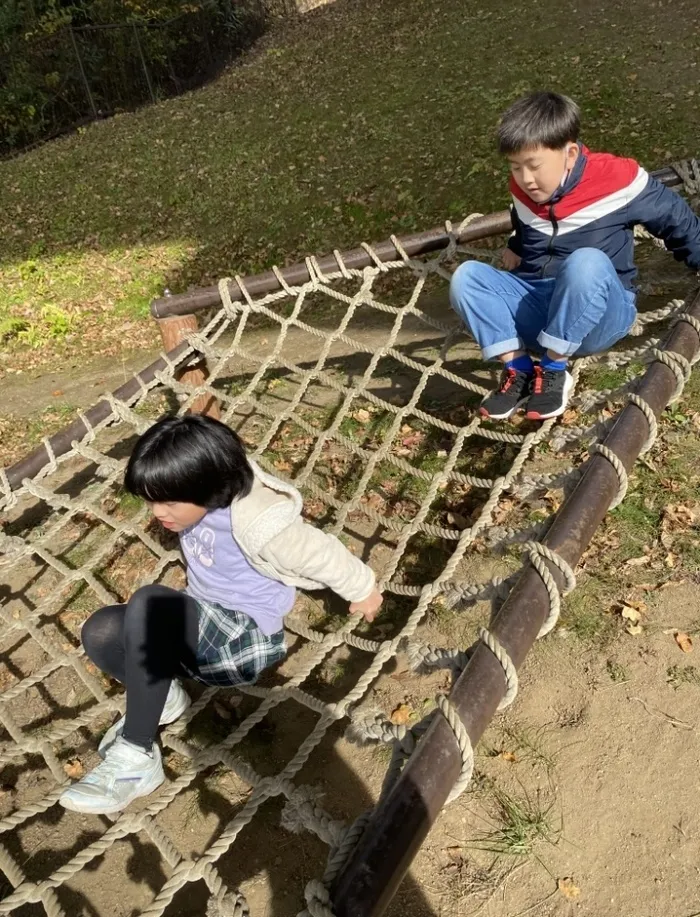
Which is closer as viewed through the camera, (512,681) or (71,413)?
(512,681)

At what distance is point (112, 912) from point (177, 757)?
0.49 metres

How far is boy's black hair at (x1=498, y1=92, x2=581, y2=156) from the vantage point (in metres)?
2.38

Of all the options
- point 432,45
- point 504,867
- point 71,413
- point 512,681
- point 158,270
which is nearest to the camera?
point 512,681

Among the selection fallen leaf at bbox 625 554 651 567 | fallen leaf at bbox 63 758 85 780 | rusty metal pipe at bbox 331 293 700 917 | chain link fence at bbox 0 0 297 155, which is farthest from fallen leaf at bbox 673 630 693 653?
chain link fence at bbox 0 0 297 155

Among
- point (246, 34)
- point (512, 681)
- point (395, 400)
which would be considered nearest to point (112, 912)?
point (512, 681)

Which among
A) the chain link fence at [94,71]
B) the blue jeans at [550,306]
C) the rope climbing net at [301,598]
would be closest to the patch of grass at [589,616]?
the rope climbing net at [301,598]

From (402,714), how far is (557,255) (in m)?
1.81

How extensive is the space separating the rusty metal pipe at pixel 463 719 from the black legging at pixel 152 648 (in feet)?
2.72

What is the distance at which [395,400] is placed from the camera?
4.00 m

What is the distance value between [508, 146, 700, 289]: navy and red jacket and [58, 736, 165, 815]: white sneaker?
7.41ft

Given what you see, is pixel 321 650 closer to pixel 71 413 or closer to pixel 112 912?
pixel 112 912

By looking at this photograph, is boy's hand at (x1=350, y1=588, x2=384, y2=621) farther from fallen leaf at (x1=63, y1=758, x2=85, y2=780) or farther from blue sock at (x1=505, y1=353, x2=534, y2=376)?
blue sock at (x1=505, y1=353, x2=534, y2=376)

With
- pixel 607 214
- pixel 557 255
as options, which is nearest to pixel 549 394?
pixel 557 255

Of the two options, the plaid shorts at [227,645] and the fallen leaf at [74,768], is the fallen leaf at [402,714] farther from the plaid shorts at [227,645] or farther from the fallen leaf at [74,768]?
the fallen leaf at [74,768]
